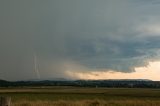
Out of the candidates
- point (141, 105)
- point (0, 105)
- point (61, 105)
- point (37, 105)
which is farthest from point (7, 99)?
point (141, 105)

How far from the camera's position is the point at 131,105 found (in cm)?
2211

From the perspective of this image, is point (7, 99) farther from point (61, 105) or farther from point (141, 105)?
point (141, 105)

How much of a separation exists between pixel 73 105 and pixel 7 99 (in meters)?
12.0

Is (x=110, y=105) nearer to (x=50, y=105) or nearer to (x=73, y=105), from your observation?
(x=73, y=105)

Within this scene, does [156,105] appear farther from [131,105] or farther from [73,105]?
[73,105]

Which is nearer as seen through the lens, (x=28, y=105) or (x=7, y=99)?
(x=7, y=99)

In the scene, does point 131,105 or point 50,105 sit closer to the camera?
point 50,105

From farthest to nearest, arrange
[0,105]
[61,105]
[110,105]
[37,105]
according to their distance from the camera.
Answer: [110,105]
[61,105]
[37,105]
[0,105]

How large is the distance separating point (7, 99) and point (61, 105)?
12075mm

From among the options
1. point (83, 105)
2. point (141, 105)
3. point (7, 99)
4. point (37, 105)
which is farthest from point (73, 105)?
point (7, 99)

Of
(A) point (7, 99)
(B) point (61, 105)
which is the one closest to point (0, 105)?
(A) point (7, 99)

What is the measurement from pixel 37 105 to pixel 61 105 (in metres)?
1.73

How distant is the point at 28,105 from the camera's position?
1902 cm

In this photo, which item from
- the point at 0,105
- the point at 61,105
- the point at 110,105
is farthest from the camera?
the point at 110,105
